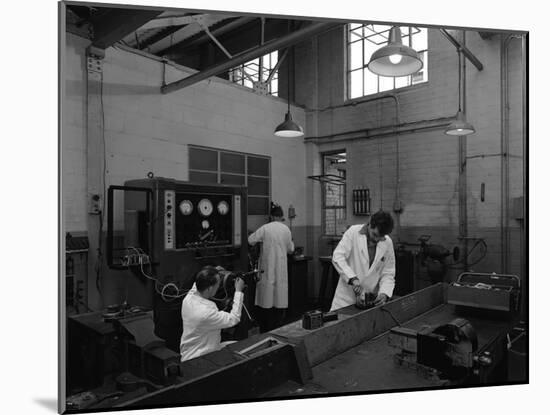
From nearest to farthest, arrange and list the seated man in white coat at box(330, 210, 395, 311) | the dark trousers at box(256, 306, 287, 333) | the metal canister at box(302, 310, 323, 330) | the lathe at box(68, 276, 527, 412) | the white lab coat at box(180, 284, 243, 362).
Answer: the lathe at box(68, 276, 527, 412) → the metal canister at box(302, 310, 323, 330) → the white lab coat at box(180, 284, 243, 362) → the seated man in white coat at box(330, 210, 395, 311) → the dark trousers at box(256, 306, 287, 333)

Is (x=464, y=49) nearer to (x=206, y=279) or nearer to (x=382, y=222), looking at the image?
(x=382, y=222)

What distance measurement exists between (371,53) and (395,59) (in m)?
0.20

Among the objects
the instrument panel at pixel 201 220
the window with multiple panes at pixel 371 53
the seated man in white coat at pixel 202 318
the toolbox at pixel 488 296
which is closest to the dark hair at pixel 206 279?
the seated man in white coat at pixel 202 318

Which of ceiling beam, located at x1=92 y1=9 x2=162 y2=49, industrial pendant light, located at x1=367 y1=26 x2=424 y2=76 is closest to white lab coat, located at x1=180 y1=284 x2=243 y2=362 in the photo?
ceiling beam, located at x1=92 y1=9 x2=162 y2=49

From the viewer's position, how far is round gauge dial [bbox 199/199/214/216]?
6.86 ft

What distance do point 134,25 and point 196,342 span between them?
151 cm

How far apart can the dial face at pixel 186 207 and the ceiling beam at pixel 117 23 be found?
857 millimetres

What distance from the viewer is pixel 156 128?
208 centimetres

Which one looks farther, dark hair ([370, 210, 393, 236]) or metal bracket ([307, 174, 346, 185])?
metal bracket ([307, 174, 346, 185])

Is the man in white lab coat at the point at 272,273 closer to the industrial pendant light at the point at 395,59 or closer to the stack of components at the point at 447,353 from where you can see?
the stack of components at the point at 447,353

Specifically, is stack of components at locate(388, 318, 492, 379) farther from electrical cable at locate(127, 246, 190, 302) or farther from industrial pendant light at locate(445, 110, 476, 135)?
industrial pendant light at locate(445, 110, 476, 135)

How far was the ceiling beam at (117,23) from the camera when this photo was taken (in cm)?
176

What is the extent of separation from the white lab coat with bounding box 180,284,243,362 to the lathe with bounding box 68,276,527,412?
235 mm

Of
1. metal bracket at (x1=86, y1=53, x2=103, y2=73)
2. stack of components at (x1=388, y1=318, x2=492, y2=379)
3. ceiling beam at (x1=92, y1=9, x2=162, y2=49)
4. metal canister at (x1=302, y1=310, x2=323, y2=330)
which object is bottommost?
stack of components at (x1=388, y1=318, x2=492, y2=379)
